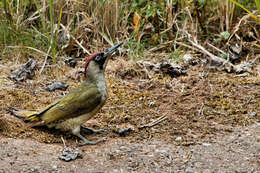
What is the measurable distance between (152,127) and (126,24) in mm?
2451

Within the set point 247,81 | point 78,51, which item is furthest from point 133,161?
point 78,51

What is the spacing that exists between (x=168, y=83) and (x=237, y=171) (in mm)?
1919

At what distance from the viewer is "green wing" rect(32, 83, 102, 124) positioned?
3607 mm

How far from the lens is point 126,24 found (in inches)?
231

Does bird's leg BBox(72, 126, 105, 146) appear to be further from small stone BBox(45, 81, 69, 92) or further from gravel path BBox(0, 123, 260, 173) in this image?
small stone BBox(45, 81, 69, 92)

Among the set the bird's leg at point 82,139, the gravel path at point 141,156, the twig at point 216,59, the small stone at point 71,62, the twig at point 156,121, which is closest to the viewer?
the gravel path at point 141,156

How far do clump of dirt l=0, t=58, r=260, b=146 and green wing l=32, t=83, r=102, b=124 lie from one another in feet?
0.61

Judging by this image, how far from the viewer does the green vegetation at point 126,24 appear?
5.44 m

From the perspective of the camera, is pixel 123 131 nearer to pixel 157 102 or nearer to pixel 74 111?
pixel 74 111

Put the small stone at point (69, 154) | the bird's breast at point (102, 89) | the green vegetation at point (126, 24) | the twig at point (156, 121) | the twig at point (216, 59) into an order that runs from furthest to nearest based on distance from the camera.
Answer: the green vegetation at point (126, 24), the twig at point (216, 59), the twig at point (156, 121), the bird's breast at point (102, 89), the small stone at point (69, 154)

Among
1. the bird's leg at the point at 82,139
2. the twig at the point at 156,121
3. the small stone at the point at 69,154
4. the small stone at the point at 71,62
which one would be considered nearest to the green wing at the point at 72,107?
the bird's leg at the point at 82,139

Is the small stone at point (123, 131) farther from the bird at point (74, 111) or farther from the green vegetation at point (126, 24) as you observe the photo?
the green vegetation at point (126, 24)

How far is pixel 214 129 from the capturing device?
3742 millimetres

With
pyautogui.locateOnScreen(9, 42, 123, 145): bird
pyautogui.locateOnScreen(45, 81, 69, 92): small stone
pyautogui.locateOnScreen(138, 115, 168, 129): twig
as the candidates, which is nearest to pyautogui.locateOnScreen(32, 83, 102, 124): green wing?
pyautogui.locateOnScreen(9, 42, 123, 145): bird
